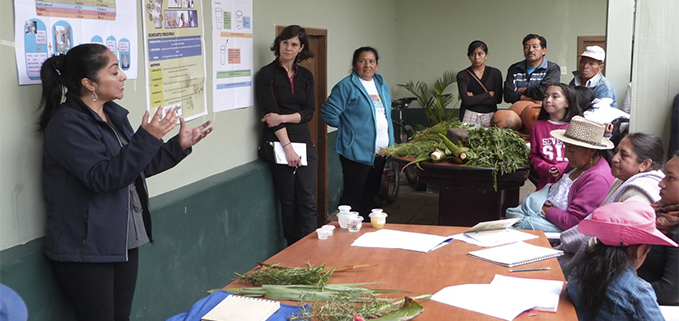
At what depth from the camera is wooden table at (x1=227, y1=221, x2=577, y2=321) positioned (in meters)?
2.48

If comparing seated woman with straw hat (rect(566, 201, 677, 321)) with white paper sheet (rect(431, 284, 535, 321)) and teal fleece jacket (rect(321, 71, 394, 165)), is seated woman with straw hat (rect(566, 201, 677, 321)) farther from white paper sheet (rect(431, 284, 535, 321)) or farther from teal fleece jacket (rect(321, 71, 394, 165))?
teal fleece jacket (rect(321, 71, 394, 165))

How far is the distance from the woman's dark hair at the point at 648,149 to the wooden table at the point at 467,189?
1.61m

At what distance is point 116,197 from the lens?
3041 mm

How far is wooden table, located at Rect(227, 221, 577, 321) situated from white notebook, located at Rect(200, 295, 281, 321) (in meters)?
0.26

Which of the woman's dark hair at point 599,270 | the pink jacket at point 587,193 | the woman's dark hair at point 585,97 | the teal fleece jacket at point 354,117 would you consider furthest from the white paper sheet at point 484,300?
the teal fleece jacket at point 354,117

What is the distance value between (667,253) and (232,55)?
3264mm

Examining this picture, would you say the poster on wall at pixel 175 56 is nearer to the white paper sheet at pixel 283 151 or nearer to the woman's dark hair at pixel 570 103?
the white paper sheet at pixel 283 151

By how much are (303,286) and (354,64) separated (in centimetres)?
375

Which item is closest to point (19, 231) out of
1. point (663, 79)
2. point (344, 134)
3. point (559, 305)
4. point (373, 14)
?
point (559, 305)

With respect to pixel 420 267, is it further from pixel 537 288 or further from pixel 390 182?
pixel 390 182

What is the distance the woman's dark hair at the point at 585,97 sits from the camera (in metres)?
5.22

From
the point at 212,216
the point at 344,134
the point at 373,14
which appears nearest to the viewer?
the point at 212,216

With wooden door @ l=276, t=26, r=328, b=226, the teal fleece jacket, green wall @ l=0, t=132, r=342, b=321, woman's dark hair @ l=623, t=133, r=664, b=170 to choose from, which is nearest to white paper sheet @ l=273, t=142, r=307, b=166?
green wall @ l=0, t=132, r=342, b=321

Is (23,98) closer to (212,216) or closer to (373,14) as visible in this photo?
(212,216)
